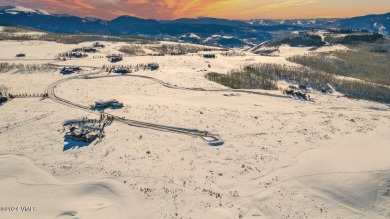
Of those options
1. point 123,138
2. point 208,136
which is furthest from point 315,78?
point 123,138

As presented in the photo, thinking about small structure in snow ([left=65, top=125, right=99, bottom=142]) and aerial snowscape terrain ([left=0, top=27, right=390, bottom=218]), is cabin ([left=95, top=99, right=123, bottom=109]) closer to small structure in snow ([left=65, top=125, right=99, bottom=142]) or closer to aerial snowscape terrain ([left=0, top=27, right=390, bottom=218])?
aerial snowscape terrain ([left=0, top=27, right=390, bottom=218])

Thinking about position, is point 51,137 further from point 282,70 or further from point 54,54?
point 54,54

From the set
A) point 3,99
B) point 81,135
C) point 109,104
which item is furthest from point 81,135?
point 3,99

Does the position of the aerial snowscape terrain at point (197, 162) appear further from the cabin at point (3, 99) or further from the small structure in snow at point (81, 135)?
the cabin at point (3, 99)

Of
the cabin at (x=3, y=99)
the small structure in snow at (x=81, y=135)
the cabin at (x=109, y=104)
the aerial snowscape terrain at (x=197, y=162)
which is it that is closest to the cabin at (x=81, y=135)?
the small structure in snow at (x=81, y=135)

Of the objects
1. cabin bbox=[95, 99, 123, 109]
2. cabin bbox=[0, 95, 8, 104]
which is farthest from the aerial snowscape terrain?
cabin bbox=[95, 99, 123, 109]
